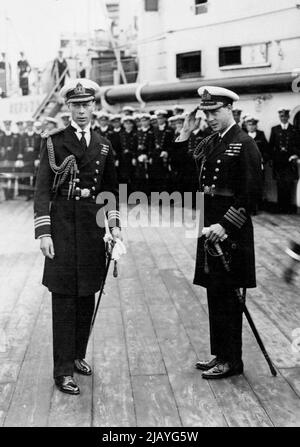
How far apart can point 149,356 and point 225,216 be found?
49.4 inches

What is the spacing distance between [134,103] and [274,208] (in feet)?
19.5

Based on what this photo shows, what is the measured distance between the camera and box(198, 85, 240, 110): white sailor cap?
369cm

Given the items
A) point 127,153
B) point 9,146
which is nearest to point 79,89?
point 127,153

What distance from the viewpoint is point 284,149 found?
35.4 feet

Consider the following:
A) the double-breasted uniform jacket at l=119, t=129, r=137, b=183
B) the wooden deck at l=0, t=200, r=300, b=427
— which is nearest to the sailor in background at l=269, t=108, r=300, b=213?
the double-breasted uniform jacket at l=119, t=129, r=137, b=183

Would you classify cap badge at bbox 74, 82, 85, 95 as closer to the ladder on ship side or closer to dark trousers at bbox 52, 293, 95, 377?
dark trousers at bbox 52, 293, 95, 377

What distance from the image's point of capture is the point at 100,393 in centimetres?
369

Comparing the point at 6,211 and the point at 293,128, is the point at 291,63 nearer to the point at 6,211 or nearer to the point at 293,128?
the point at 293,128

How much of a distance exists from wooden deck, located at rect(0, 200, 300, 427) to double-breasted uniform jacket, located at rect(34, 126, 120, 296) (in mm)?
669

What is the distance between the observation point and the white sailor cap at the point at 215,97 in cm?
369

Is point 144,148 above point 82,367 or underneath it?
above

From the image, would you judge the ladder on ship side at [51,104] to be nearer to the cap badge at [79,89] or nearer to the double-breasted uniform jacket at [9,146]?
the double-breasted uniform jacket at [9,146]

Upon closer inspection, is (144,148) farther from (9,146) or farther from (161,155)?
(9,146)
